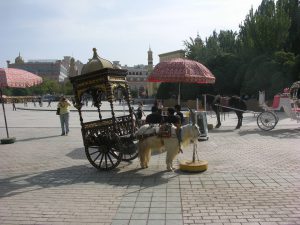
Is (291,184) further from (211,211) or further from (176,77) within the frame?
(176,77)

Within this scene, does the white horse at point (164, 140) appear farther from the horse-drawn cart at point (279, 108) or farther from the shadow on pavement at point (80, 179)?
the horse-drawn cart at point (279, 108)

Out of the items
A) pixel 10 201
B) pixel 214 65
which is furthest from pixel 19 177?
pixel 214 65

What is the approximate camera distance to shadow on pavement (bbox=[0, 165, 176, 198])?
25.5 ft

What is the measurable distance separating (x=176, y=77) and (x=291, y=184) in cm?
696

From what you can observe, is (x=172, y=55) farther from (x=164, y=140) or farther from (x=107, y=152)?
Result: (x=107, y=152)

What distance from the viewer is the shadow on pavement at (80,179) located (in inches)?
306

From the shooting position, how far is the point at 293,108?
16.2 meters

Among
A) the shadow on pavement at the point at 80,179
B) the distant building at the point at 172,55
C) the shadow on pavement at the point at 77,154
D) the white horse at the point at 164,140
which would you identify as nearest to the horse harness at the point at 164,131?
the white horse at the point at 164,140

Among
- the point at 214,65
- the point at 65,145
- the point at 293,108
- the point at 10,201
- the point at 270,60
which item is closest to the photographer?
the point at 10,201

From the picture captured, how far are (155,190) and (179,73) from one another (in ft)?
23.3

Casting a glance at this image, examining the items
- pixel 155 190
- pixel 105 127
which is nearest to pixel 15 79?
pixel 105 127

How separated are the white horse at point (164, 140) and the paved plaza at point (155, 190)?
0.34m

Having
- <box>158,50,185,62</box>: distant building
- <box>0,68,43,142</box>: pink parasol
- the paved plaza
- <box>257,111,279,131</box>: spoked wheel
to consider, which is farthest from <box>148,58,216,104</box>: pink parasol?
<box>158,50,185,62</box>: distant building

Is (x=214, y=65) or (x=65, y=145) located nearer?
(x=65, y=145)
